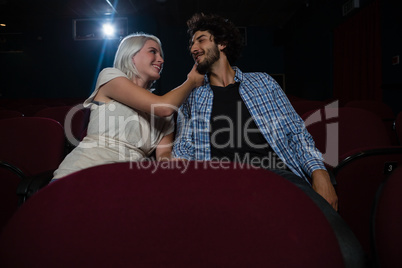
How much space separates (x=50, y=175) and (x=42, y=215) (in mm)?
934

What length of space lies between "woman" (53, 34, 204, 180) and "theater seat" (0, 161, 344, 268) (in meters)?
0.78

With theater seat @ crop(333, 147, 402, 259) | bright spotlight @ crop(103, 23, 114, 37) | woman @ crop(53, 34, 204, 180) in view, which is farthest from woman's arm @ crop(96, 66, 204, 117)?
bright spotlight @ crop(103, 23, 114, 37)

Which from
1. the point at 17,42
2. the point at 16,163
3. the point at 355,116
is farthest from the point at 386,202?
the point at 17,42

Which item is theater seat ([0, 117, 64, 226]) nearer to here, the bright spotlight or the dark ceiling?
the dark ceiling

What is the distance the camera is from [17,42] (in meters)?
10.5

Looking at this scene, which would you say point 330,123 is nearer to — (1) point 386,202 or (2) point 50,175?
(1) point 386,202

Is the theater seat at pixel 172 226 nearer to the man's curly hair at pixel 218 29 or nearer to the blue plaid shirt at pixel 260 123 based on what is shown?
the blue plaid shirt at pixel 260 123

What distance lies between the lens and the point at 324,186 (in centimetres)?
126

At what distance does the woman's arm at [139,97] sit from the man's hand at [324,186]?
0.71 metres

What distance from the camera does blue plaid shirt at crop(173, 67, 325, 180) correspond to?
59.9 inches

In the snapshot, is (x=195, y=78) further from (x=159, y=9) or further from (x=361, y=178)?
(x=159, y=9)

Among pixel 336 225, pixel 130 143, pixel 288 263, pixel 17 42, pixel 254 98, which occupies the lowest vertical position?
pixel 336 225

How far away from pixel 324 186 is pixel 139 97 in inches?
35.0

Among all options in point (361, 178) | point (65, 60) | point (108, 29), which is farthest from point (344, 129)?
point (65, 60)
